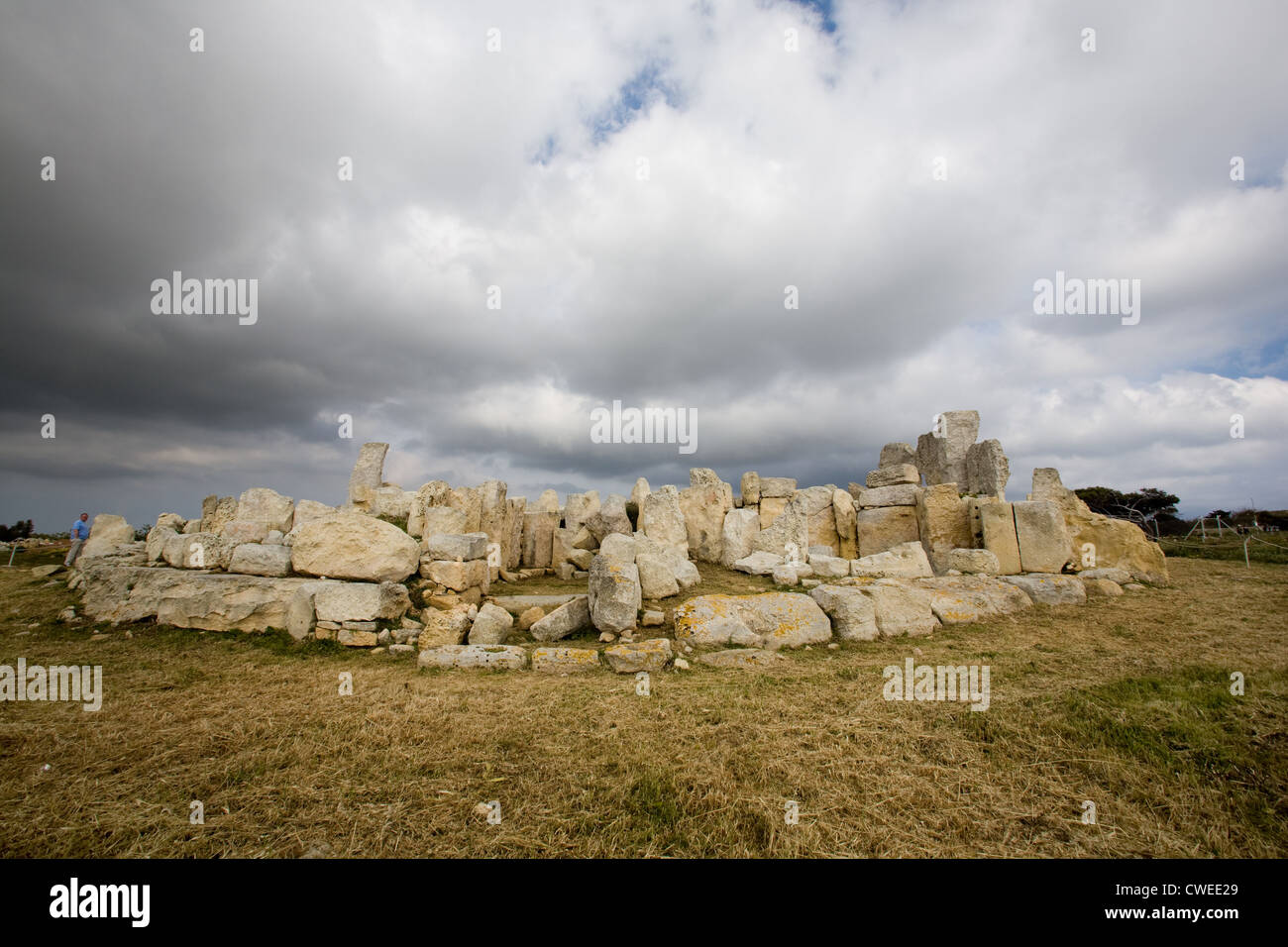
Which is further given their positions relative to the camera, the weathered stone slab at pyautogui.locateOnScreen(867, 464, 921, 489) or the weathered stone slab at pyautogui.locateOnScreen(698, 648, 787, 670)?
the weathered stone slab at pyautogui.locateOnScreen(867, 464, 921, 489)

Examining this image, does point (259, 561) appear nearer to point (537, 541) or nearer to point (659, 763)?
point (537, 541)

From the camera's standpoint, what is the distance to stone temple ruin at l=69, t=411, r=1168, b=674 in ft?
23.1

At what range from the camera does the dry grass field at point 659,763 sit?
260cm

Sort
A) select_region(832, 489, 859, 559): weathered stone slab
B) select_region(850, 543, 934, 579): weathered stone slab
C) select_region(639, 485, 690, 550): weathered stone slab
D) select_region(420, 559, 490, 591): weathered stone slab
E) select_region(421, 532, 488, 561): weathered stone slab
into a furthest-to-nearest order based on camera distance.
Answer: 1. select_region(832, 489, 859, 559): weathered stone slab
2. select_region(639, 485, 690, 550): weathered stone slab
3. select_region(850, 543, 934, 579): weathered stone slab
4. select_region(421, 532, 488, 561): weathered stone slab
5. select_region(420, 559, 490, 591): weathered stone slab

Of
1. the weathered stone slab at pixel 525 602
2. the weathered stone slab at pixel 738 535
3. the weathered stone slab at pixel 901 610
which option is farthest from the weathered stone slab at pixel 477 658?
the weathered stone slab at pixel 738 535

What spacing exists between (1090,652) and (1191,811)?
4.29 metres

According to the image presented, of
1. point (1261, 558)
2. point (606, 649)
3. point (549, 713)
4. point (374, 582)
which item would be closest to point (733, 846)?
point (549, 713)

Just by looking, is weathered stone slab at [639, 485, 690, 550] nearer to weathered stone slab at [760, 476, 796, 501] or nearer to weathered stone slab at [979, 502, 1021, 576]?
weathered stone slab at [760, 476, 796, 501]

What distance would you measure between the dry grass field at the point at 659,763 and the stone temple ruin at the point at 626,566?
1127 millimetres

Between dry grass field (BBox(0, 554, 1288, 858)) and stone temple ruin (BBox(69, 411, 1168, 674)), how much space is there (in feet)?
3.70

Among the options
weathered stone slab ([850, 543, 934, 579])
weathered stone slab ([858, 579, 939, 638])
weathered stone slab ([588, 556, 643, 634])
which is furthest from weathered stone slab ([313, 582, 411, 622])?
weathered stone slab ([850, 543, 934, 579])

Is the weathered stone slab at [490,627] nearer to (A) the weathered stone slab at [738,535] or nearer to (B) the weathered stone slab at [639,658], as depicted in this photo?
(B) the weathered stone slab at [639,658]
